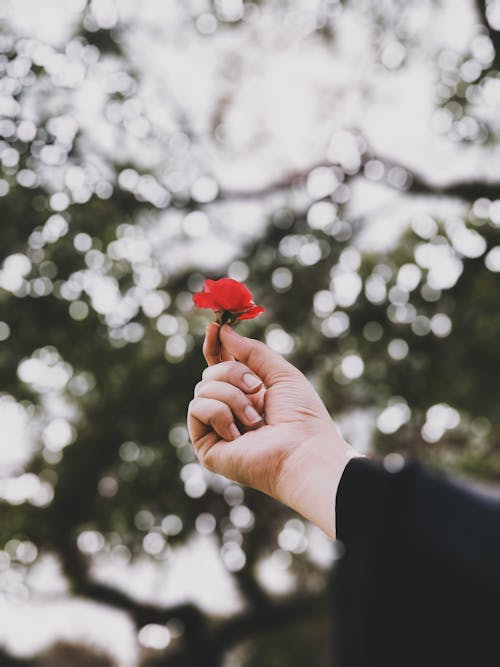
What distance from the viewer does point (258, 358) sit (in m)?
1.93

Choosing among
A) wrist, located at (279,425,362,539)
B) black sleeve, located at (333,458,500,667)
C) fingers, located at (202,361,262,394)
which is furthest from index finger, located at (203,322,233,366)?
black sleeve, located at (333,458,500,667)

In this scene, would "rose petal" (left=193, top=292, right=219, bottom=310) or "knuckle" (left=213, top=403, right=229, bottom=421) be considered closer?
"knuckle" (left=213, top=403, right=229, bottom=421)

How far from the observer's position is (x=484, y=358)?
725 centimetres

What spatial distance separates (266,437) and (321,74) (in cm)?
791

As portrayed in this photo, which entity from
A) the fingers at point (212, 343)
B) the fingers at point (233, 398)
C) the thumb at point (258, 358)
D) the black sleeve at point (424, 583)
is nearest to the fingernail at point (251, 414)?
the fingers at point (233, 398)

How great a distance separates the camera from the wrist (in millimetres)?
1408

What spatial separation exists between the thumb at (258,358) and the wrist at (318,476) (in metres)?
0.27

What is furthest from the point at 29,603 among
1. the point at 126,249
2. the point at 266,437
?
the point at 266,437

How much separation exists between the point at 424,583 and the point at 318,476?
2.33 feet

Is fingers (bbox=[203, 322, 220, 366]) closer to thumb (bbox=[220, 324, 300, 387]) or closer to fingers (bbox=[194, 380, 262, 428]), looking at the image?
thumb (bbox=[220, 324, 300, 387])

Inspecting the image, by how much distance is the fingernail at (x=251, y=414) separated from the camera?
1.77m

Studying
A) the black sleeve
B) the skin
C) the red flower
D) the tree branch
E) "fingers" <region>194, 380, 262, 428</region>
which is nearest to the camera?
the black sleeve

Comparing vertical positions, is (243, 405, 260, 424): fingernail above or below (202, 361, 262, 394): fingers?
below

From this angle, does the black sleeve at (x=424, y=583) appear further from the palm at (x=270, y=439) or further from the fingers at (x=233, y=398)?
the fingers at (x=233, y=398)
